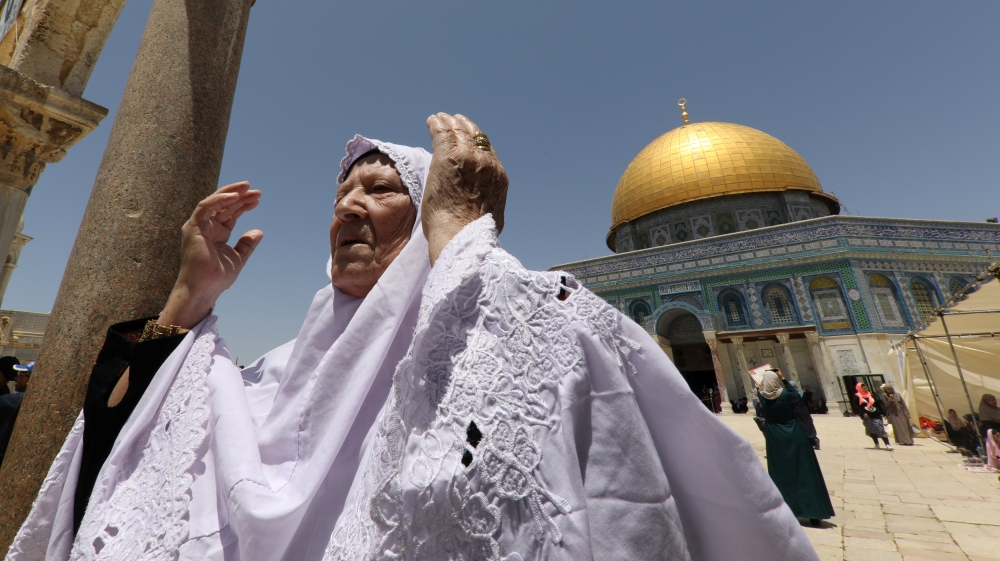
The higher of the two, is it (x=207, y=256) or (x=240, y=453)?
(x=207, y=256)

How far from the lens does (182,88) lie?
68.9 inches

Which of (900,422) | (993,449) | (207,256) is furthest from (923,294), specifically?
(207,256)

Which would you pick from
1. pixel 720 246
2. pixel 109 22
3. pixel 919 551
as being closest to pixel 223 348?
pixel 109 22

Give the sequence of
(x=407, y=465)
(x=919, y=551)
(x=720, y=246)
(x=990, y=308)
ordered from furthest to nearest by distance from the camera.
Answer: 1. (x=720, y=246)
2. (x=990, y=308)
3. (x=919, y=551)
4. (x=407, y=465)

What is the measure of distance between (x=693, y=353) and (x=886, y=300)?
21.1 ft

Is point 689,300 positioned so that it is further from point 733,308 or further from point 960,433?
point 960,433

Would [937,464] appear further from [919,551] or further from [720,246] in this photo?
[720,246]

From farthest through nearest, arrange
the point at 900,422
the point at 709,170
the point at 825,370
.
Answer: the point at 709,170, the point at 825,370, the point at 900,422

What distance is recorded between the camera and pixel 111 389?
101 cm

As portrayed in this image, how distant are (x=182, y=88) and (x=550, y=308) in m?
1.99

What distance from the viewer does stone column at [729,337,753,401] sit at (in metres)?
14.7

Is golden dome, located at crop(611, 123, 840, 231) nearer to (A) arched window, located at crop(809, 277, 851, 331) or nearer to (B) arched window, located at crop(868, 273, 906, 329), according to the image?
(A) arched window, located at crop(809, 277, 851, 331)

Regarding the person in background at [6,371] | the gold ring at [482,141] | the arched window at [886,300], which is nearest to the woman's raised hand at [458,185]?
the gold ring at [482,141]

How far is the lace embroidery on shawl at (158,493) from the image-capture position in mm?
667
